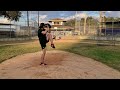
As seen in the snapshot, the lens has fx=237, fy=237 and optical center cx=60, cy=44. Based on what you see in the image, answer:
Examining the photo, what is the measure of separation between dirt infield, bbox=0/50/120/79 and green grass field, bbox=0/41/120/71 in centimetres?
27

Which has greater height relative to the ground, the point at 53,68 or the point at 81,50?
the point at 81,50

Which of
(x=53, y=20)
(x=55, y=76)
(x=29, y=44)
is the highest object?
(x=53, y=20)

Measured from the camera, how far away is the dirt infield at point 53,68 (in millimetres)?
7492

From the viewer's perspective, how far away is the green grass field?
9.34m

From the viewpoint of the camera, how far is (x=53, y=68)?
790 centimetres

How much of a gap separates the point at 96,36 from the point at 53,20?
590 cm

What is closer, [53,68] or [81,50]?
[53,68]

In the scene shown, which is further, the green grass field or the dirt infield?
the green grass field

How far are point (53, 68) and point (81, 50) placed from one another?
13.2ft

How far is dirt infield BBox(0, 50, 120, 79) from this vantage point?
7.49 meters
